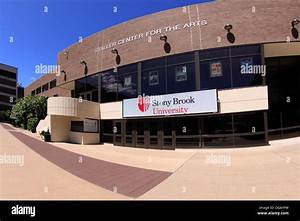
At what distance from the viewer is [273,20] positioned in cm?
1523

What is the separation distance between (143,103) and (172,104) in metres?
2.30

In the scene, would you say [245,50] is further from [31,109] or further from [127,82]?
[31,109]

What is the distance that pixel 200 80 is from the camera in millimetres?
16031

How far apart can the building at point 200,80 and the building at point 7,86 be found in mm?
59342

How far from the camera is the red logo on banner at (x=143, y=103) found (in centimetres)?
1742

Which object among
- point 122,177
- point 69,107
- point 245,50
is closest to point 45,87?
point 69,107

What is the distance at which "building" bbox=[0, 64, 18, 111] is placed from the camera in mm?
70625

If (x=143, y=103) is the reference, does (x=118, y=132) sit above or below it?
below

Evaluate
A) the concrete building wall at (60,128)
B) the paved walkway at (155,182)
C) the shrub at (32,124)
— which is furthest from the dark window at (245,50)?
the shrub at (32,124)

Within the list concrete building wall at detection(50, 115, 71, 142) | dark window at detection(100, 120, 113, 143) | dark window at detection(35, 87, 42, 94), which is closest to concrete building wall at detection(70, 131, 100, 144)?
concrete building wall at detection(50, 115, 71, 142)

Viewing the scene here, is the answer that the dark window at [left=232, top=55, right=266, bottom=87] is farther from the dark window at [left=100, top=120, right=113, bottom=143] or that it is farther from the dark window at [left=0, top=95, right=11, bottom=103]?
the dark window at [left=0, top=95, right=11, bottom=103]

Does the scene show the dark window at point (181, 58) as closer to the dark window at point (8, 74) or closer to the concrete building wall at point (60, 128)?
the concrete building wall at point (60, 128)
